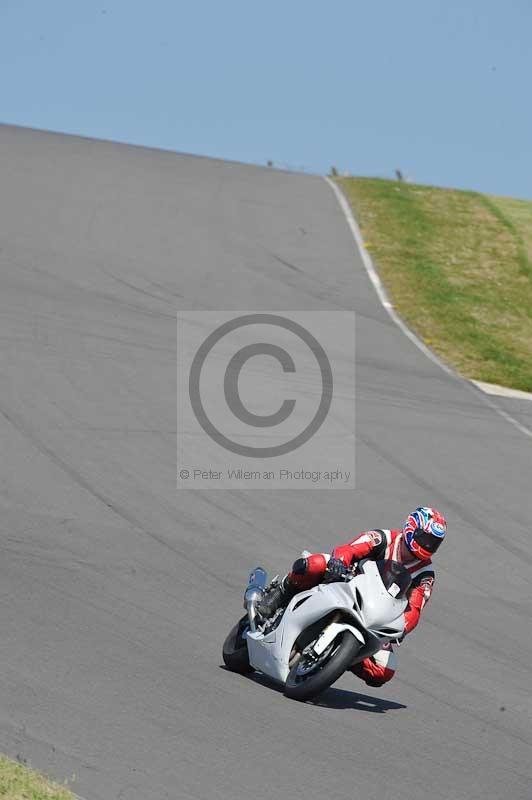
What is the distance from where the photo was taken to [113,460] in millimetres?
13320

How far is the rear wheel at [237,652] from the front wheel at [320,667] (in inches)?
20.6

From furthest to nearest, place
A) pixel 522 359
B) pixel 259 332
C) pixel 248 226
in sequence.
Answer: pixel 248 226, pixel 522 359, pixel 259 332

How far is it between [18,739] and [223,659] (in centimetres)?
261

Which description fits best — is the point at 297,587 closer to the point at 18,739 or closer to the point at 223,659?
the point at 223,659

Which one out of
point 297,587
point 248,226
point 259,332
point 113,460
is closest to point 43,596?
point 297,587

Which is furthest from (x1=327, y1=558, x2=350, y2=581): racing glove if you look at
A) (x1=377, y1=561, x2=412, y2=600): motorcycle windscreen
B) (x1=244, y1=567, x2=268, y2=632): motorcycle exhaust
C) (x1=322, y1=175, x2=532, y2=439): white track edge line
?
(x1=322, y1=175, x2=532, y2=439): white track edge line

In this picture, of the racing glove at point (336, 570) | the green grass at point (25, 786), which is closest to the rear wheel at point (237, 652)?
the racing glove at point (336, 570)

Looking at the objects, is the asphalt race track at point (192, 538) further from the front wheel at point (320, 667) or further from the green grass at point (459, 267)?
the green grass at point (459, 267)

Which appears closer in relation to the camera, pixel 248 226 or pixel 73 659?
pixel 73 659

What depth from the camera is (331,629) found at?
7332 millimetres

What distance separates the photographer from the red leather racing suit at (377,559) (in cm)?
776

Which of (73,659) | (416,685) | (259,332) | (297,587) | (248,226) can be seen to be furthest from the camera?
(248,226)

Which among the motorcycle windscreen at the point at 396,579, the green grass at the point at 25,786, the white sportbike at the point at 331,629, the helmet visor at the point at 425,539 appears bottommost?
the green grass at the point at 25,786

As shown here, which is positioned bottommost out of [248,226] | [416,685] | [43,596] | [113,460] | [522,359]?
[416,685]
